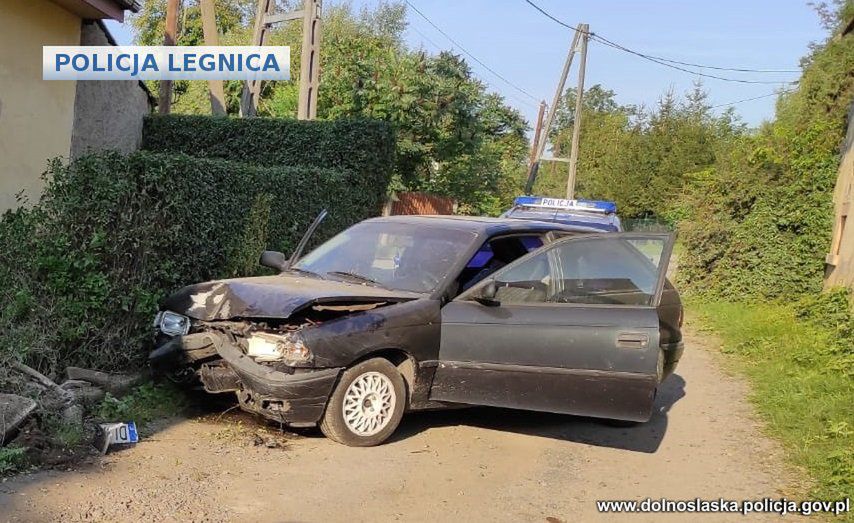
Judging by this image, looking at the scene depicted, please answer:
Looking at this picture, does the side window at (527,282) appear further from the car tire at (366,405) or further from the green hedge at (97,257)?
the green hedge at (97,257)

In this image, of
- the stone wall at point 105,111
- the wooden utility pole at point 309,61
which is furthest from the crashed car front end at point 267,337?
the wooden utility pole at point 309,61

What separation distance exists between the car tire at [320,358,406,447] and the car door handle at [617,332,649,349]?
157 cm

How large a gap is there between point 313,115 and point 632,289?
11432 mm

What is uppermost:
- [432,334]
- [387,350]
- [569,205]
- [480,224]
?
[569,205]

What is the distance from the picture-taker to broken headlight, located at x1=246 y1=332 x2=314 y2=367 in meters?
5.17

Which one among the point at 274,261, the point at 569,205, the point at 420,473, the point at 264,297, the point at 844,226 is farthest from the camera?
the point at 569,205

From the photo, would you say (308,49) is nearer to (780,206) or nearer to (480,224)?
(780,206)

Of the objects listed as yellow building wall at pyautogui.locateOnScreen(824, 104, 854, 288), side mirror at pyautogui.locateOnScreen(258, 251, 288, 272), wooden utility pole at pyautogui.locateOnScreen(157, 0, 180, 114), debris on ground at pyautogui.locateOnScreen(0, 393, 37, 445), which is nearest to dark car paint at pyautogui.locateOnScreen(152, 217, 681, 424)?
side mirror at pyautogui.locateOnScreen(258, 251, 288, 272)

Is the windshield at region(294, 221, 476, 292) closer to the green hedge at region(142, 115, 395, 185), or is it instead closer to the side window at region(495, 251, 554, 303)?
the side window at region(495, 251, 554, 303)

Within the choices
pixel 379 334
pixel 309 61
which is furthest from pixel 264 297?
pixel 309 61

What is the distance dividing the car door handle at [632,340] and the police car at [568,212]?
5.54m

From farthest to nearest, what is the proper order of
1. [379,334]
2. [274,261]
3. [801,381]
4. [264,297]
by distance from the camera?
[801,381]
[274,261]
[264,297]
[379,334]

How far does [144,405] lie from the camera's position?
5.87 meters

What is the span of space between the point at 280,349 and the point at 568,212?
783cm
